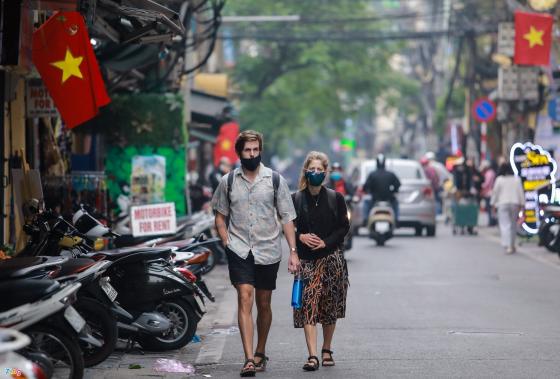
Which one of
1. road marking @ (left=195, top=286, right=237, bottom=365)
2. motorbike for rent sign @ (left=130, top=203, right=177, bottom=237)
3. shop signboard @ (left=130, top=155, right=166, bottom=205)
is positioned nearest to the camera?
road marking @ (left=195, top=286, right=237, bottom=365)

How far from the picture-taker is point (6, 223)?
16031mm

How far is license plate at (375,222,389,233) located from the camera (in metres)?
25.9

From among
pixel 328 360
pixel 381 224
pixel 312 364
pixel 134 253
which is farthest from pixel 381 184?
pixel 312 364

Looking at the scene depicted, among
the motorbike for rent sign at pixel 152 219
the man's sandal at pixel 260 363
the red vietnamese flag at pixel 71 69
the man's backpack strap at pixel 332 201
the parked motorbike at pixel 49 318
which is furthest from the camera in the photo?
the motorbike for rent sign at pixel 152 219

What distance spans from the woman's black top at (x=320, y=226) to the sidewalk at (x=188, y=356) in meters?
1.22

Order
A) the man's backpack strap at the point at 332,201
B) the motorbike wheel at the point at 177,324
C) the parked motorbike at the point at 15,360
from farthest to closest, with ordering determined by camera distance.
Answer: the motorbike wheel at the point at 177,324 → the man's backpack strap at the point at 332,201 → the parked motorbike at the point at 15,360

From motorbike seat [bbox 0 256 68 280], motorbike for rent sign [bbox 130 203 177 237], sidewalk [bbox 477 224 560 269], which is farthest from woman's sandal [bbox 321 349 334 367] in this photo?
sidewalk [bbox 477 224 560 269]

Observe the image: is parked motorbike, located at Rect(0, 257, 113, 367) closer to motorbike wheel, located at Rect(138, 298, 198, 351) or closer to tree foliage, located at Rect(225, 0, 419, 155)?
motorbike wheel, located at Rect(138, 298, 198, 351)

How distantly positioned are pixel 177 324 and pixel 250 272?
5.57ft

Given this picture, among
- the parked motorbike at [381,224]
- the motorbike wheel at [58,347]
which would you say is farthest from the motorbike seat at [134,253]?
the parked motorbike at [381,224]

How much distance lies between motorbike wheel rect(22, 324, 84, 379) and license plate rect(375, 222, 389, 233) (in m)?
17.7

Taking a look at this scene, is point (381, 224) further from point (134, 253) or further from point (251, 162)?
point (251, 162)

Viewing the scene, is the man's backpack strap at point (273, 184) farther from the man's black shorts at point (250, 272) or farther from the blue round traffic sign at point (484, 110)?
the blue round traffic sign at point (484, 110)

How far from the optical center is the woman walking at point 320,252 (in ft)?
34.0
